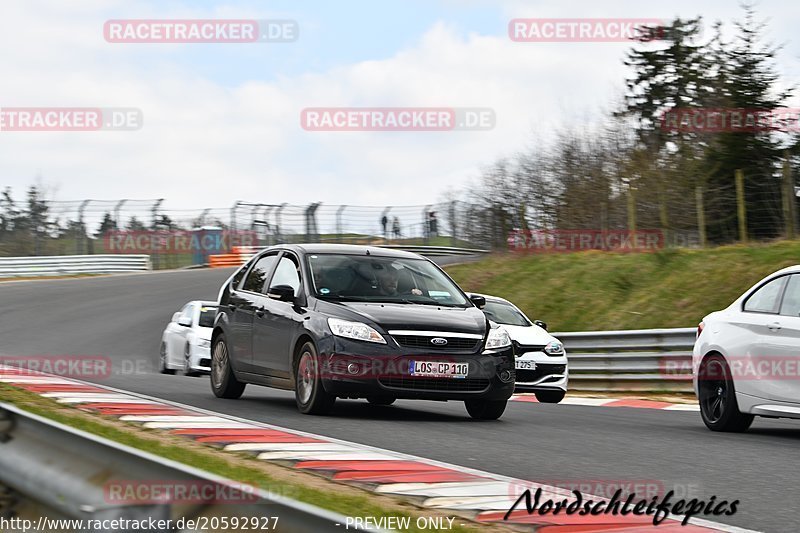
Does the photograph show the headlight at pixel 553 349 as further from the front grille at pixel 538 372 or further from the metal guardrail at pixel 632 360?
the metal guardrail at pixel 632 360

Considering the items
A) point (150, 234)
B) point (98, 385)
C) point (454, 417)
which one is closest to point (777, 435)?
point (454, 417)

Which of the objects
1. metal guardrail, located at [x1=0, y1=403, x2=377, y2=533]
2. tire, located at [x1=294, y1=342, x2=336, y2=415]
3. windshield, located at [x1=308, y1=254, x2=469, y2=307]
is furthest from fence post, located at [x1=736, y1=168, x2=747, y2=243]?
metal guardrail, located at [x1=0, y1=403, x2=377, y2=533]

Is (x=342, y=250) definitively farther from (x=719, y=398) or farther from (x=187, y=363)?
(x=187, y=363)

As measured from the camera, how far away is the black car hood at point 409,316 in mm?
10445

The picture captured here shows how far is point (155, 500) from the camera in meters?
3.83

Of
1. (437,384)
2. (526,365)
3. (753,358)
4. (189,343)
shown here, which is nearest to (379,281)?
(437,384)

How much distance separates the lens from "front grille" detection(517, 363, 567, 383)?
16.3 metres

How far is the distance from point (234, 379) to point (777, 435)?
544cm

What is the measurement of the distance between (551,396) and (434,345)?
6.52 m

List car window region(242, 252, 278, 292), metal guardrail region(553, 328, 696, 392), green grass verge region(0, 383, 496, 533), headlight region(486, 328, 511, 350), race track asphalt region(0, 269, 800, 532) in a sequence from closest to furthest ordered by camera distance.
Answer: green grass verge region(0, 383, 496, 533) < race track asphalt region(0, 269, 800, 532) < headlight region(486, 328, 511, 350) < car window region(242, 252, 278, 292) < metal guardrail region(553, 328, 696, 392)

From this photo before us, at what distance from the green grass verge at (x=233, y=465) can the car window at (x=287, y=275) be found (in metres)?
2.41

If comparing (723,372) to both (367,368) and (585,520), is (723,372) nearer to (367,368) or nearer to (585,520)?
(367,368)

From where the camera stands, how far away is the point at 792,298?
32.7 feet

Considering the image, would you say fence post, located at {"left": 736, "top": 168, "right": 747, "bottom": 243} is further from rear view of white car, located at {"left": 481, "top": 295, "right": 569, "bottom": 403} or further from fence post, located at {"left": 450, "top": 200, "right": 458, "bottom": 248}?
fence post, located at {"left": 450, "top": 200, "right": 458, "bottom": 248}
